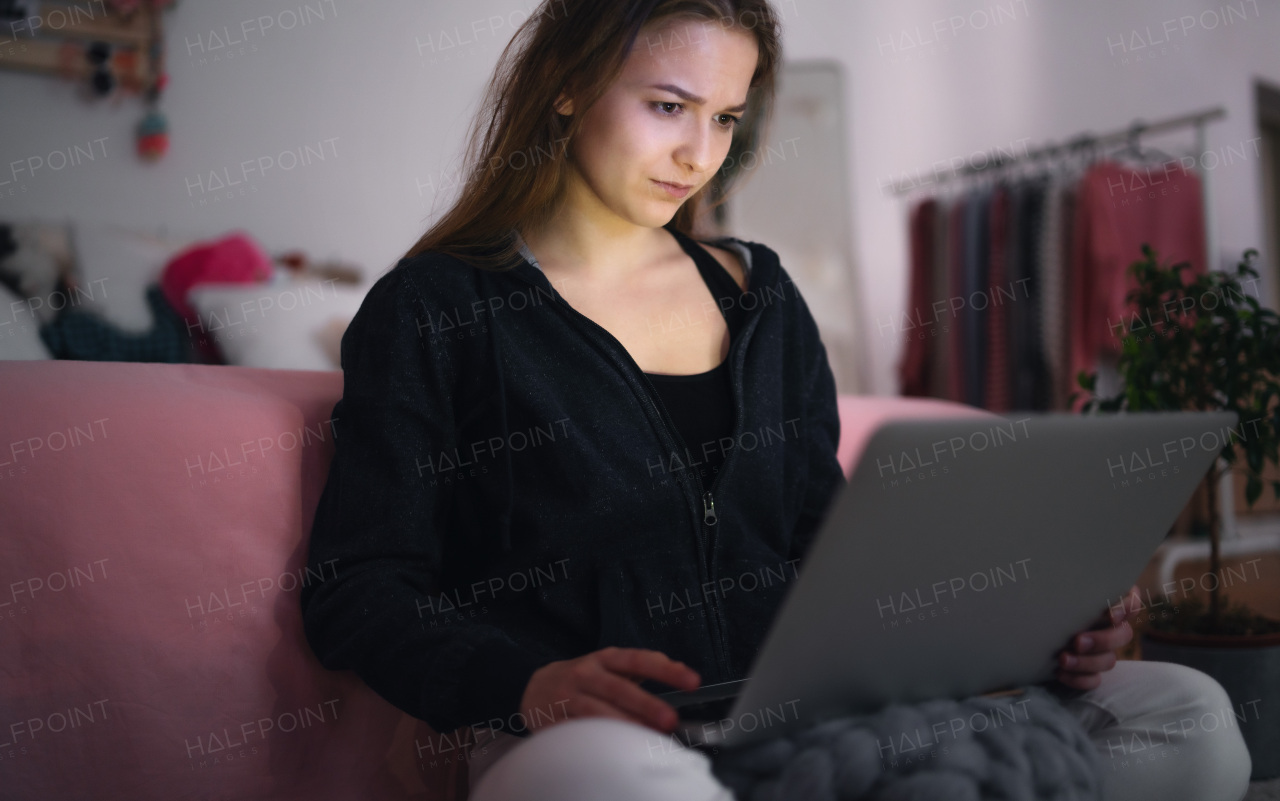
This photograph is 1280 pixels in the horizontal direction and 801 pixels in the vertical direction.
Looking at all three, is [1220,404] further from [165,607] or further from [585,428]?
[165,607]

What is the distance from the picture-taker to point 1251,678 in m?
1.11

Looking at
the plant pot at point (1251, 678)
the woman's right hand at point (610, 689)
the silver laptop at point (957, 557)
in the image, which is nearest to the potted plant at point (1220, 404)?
the plant pot at point (1251, 678)

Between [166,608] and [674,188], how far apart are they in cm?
57

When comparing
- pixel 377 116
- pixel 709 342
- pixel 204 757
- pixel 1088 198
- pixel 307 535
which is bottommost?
pixel 204 757

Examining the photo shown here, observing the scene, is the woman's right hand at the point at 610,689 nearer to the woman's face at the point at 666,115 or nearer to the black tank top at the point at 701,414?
the black tank top at the point at 701,414

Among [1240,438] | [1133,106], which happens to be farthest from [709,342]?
[1133,106]

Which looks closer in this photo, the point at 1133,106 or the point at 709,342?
the point at 709,342

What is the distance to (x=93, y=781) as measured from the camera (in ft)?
2.22

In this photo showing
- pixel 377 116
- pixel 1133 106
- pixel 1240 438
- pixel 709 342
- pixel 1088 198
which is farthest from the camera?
pixel 1133 106

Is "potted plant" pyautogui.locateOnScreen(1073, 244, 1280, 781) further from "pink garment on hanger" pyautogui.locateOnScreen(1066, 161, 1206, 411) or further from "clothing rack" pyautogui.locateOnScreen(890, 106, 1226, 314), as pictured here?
"clothing rack" pyautogui.locateOnScreen(890, 106, 1226, 314)

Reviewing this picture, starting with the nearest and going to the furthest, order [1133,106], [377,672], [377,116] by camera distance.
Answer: [377,672], [377,116], [1133,106]

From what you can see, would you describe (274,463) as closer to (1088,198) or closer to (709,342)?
(709,342)

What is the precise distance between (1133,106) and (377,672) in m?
3.83

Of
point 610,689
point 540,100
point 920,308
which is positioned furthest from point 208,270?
point 920,308
